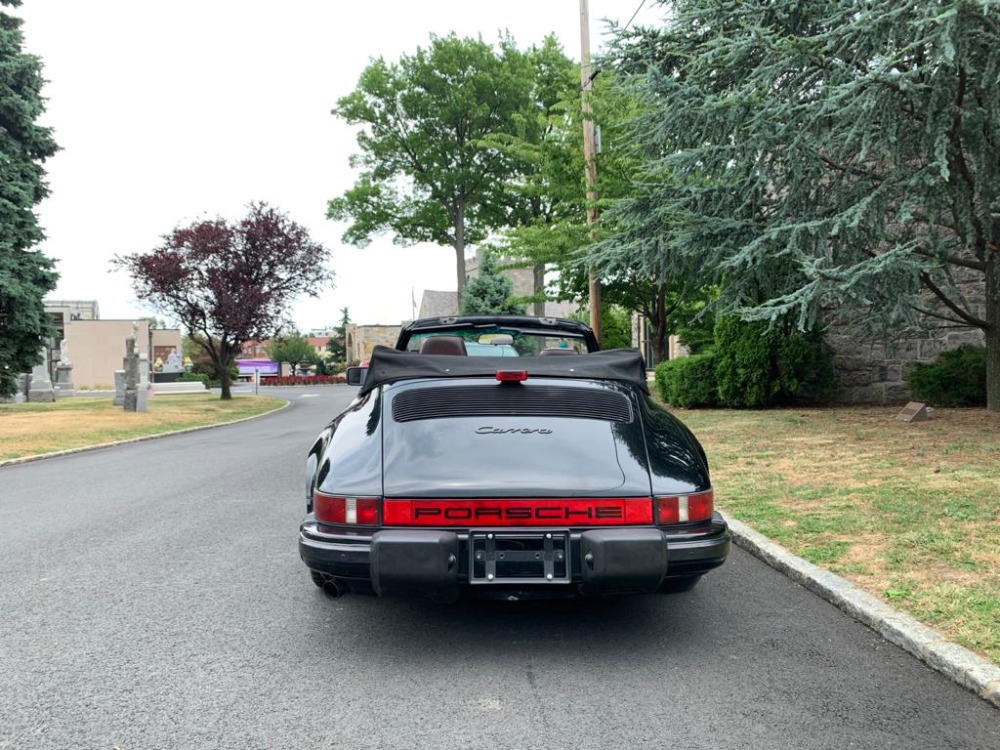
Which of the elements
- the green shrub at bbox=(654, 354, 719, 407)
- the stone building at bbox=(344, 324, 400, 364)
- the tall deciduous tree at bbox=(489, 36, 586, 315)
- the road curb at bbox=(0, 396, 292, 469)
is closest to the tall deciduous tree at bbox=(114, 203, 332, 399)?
the road curb at bbox=(0, 396, 292, 469)

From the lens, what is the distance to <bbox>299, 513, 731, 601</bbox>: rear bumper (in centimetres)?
317

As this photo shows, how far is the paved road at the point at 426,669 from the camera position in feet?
8.88

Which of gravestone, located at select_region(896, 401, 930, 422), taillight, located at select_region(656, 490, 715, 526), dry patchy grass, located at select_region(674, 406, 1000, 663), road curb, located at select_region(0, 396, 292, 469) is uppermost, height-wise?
taillight, located at select_region(656, 490, 715, 526)

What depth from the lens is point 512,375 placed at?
12.6ft

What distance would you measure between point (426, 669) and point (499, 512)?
0.73 m

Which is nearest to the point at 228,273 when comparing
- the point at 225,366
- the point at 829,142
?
the point at 225,366

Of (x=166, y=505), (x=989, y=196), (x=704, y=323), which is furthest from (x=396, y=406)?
(x=704, y=323)

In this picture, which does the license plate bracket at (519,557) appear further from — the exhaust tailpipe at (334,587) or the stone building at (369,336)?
the stone building at (369,336)

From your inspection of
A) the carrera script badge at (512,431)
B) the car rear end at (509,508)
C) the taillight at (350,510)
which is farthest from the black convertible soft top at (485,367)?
the taillight at (350,510)

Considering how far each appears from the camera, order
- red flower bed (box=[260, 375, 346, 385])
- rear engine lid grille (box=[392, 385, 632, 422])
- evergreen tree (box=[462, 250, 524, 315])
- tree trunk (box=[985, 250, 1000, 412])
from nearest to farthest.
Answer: rear engine lid grille (box=[392, 385, 632, 422]) < tree trunk (box=[985, 250, 1000, 412]) < evergreen tree (box=[462, 250, 524, 315]) < red flower bed (box=[260, 375, 346, 385])

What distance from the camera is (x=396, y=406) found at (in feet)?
12.5

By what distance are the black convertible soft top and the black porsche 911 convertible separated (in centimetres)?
12

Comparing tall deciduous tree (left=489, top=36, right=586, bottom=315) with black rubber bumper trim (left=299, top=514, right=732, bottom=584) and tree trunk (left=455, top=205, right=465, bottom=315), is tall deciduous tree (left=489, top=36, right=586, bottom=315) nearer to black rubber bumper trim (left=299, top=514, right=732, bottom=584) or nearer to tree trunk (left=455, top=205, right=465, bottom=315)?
black rubber bumper trim (left=299, top=514, right=732, bottom=584)

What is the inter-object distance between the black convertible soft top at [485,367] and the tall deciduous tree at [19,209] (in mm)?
24288
